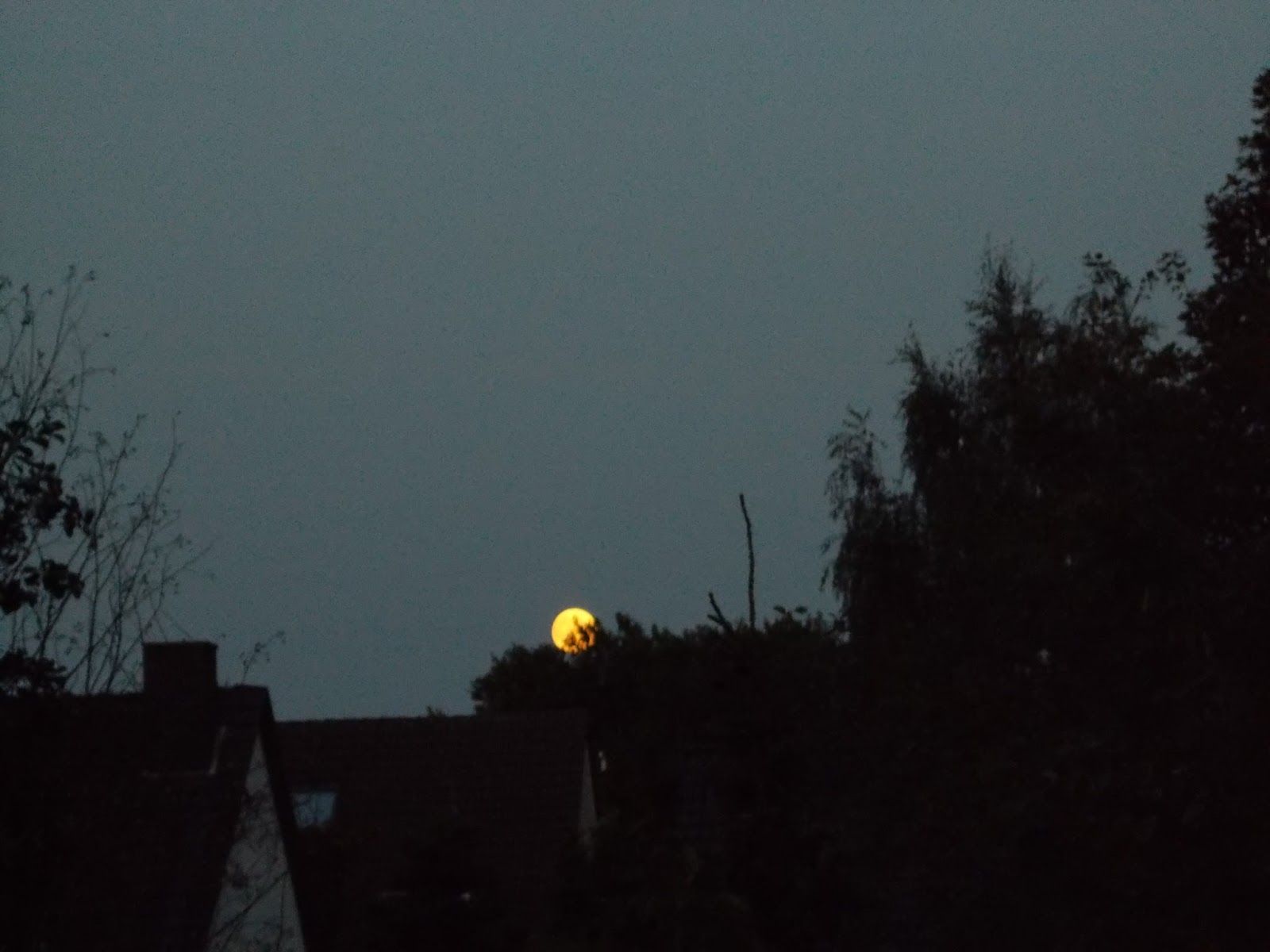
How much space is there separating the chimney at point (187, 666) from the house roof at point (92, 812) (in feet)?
13.3

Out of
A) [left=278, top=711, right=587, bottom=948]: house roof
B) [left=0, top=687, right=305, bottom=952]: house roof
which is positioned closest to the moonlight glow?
[left=278, top=711, right=587, bottom=948]: house roof

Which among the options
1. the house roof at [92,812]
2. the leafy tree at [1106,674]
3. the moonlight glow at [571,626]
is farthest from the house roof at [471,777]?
the house roof at [92,812]

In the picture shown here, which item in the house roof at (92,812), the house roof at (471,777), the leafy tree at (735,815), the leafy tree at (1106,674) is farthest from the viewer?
the house roof at (471,777)

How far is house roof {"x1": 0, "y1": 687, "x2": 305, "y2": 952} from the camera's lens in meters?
6.26

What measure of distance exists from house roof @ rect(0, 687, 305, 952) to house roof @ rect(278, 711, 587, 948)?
73.0ft

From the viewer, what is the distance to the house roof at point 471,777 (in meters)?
33.0

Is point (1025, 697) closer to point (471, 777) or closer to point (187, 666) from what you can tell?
point (187, 666)

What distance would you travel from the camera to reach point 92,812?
6.92 m

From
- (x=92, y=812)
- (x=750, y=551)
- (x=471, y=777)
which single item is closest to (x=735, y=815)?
(x=750, y=551)

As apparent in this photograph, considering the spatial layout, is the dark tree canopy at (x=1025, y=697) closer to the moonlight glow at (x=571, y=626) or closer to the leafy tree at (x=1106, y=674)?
the leafy tree at (x=1106, y=674)

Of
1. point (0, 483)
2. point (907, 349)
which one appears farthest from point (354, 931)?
point (0, 483)

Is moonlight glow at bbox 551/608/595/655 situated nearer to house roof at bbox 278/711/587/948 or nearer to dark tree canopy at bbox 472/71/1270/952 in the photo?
house roof at bbox 278/711/587/948

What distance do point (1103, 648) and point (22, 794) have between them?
1053 centimetres

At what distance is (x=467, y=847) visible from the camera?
2431 centimetres
